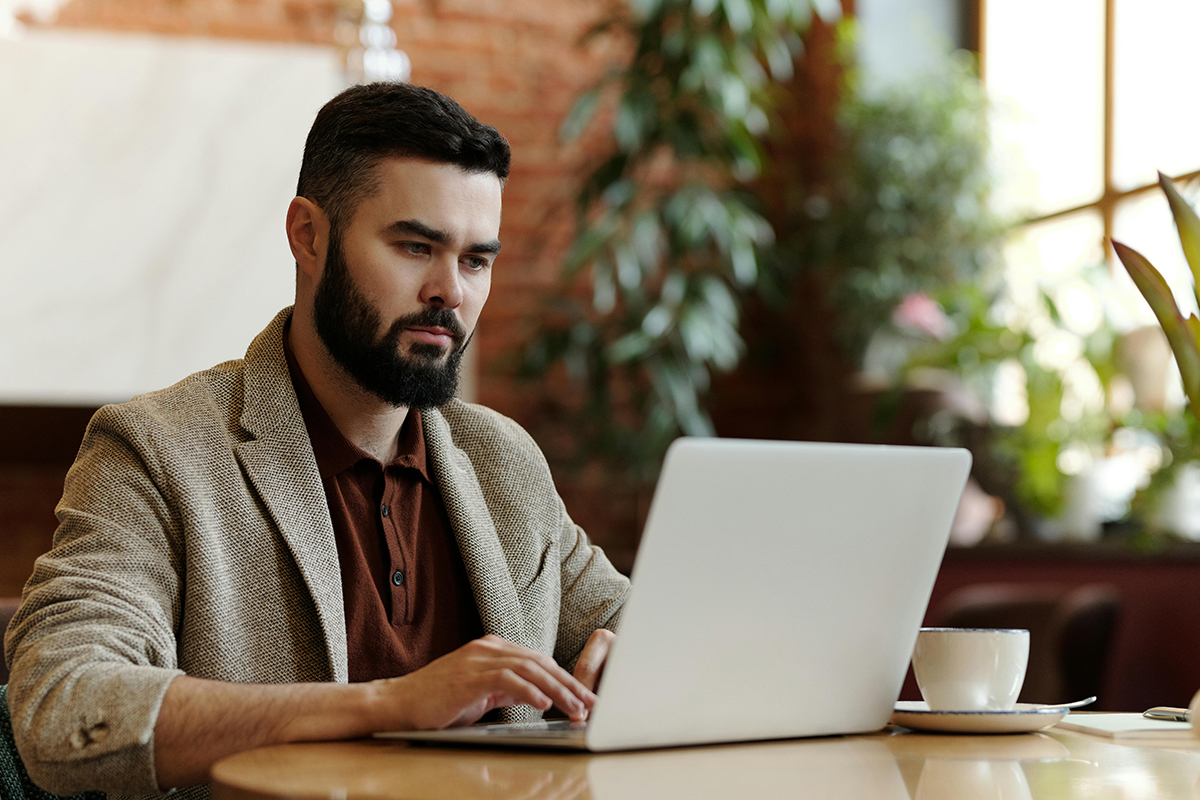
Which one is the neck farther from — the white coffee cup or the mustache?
the white coffee cup

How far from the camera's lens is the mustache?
148 cm

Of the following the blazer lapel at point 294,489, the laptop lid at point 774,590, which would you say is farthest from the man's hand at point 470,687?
the blazer lapel at point 294,489

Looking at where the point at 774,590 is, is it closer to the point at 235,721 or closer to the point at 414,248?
the point at 235,721

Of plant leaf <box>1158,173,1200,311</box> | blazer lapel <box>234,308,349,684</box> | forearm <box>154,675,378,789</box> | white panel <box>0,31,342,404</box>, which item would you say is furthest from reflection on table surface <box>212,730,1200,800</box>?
white panel <box>0,31,342,404</box>

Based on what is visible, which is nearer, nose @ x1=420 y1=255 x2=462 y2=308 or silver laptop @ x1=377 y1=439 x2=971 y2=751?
silver laptop @ x1=377 y1=439 x2=971 y2=751

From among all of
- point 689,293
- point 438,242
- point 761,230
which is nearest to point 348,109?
point 438,242

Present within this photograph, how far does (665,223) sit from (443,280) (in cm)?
300

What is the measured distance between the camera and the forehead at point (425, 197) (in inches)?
57.2

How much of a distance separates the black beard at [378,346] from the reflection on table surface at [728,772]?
1.61 feet

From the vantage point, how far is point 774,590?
3.50 ft

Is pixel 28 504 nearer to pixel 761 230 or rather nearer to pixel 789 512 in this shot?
pixel 761 230

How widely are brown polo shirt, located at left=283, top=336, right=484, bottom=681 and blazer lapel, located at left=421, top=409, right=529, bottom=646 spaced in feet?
0.09

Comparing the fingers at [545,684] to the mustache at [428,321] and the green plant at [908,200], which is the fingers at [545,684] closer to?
the mustache at [428,321]

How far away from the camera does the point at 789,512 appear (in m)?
1.04
